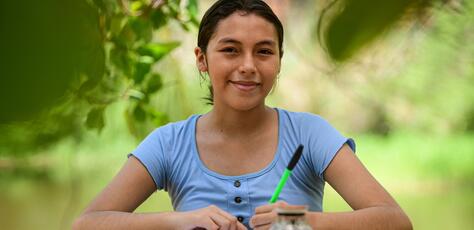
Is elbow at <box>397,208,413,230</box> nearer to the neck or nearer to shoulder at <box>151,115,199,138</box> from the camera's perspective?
the neck

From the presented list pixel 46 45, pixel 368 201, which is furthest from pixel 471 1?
pixel 368 201

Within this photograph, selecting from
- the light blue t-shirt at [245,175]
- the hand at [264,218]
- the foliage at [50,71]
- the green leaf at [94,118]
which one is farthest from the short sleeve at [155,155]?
the foliage at [50,71]

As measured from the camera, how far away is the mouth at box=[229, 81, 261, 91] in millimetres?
1093

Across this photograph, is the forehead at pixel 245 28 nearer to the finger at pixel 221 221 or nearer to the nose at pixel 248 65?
the nose at pixel 248 65

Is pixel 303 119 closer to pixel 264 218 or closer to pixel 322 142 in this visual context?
pixel 322 142

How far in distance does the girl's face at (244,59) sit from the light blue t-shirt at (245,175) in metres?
0.10

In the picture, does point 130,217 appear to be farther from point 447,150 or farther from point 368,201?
point 447,150

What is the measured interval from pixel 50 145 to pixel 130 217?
895 millimetres

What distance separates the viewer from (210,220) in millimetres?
909

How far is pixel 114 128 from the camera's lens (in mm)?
251

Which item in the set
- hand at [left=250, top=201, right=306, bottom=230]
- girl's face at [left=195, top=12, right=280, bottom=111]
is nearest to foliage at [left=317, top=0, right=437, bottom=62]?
hand at [left=250, top=201, right=306, bottom=230]

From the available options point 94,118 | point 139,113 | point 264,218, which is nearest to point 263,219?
point 264,218

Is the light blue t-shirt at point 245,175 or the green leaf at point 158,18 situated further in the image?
the green leaf at point 158,18

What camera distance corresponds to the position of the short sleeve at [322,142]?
1132 millimetres
